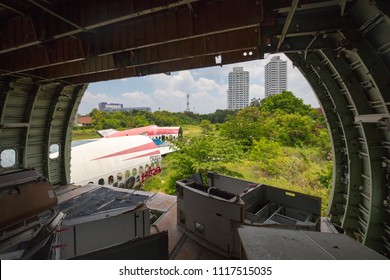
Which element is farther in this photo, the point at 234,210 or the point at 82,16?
the point at 234,210

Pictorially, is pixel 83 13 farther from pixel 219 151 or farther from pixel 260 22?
pixel 219 151

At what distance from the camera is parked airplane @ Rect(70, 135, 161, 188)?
14.6 metres

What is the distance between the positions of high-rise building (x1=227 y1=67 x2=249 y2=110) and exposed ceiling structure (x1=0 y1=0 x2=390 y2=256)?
11268 centimetres

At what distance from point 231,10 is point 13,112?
11524 millimetres

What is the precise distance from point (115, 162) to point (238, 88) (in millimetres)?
113615

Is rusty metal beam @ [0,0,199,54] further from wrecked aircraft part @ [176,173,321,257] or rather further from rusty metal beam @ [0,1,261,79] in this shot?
wrecked aircraft part @ [176,173,321,257]

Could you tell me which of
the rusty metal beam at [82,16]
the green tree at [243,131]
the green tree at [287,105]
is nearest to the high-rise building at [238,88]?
the green tree at [287,105]

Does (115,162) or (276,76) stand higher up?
(276,76)

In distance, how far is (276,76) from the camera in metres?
86.8

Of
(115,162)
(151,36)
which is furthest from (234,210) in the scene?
(115,162)

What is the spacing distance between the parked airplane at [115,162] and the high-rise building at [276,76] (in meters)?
75.8

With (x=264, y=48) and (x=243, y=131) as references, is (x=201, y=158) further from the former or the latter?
(x=243, y=131)

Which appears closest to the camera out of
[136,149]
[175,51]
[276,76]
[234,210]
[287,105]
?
[234,210]

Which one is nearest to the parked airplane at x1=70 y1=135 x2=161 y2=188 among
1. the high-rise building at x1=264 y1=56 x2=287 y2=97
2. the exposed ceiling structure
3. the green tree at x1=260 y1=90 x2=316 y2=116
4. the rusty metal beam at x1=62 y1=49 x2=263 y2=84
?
the exposed ceiling structure
